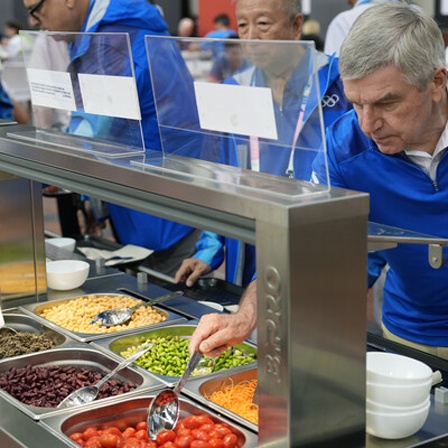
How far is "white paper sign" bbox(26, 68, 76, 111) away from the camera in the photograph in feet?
7.21

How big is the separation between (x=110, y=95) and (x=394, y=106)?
0.68 m

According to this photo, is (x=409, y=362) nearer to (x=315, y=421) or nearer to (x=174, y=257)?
(x=315, y=421)

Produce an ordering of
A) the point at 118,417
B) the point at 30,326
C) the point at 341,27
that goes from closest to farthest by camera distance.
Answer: the point at 118,417
the point at 30,326
the point at 341,27

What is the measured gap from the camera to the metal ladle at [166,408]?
1678 mm

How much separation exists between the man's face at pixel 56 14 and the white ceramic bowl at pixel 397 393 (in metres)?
2.31

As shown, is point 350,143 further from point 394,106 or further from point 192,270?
point 192,270

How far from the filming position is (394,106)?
1.85 meters

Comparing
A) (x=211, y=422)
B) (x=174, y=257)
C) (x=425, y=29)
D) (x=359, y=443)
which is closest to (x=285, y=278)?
(x=359, y=443)

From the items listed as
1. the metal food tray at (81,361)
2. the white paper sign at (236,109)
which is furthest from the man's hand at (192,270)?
the white paper sign at (236,109)

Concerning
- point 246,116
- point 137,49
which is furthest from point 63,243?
point 246,116

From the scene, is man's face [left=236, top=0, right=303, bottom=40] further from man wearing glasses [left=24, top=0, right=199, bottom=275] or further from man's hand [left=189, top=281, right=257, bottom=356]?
man's hand [left=189, top=281, right=257, bottom=356]

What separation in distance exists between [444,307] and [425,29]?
2.53ft

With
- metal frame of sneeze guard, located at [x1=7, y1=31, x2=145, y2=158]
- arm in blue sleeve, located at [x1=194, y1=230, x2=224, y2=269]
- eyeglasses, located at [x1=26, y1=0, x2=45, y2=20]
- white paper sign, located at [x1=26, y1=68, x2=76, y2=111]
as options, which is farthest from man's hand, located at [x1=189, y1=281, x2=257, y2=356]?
eyeglasses, located at [x1=26, y1=0, x2=45, y2=20]

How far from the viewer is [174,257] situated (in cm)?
343
